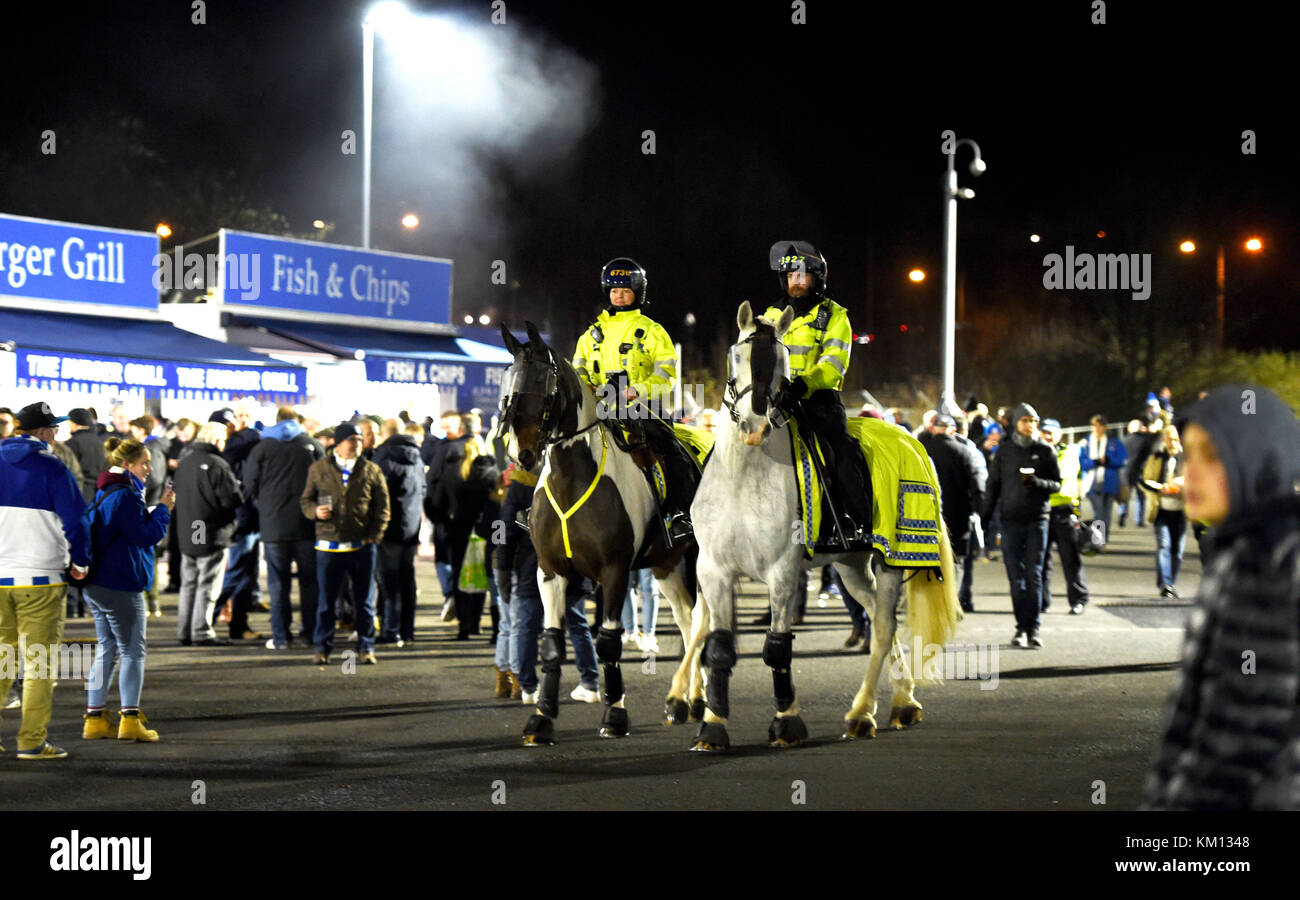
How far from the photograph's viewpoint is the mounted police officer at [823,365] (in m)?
8.99

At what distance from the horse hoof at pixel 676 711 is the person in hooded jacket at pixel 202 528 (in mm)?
5652

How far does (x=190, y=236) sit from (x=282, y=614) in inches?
1491

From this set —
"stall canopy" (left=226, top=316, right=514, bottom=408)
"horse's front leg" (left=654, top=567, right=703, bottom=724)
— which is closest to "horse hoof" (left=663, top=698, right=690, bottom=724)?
"horse's front leg" (left=654, top=567, right=703, bottom=724)

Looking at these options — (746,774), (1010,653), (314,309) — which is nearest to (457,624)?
(1010,653)

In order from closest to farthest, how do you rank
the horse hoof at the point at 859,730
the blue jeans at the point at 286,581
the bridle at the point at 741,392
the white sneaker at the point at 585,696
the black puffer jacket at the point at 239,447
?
the bridle at the point at 741,392
the horse hoof at the point at 859,730
the white sneaker at the point at 585,696
the blue jeans at the point at 286,581
the black puffer jacket at the point at 239,447

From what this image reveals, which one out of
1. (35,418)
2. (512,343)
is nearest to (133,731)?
(35,418)

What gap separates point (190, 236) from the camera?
1885 inches

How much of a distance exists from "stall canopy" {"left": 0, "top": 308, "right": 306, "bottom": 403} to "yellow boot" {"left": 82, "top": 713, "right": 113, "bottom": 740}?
972cm

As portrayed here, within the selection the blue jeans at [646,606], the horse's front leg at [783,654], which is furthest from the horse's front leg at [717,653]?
the blue jeans at [646,606]

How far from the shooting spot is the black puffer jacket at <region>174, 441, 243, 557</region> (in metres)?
13.3

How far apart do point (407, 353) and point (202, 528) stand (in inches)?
417

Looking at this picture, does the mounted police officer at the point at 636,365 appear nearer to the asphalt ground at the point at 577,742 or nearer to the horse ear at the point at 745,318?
the horse ear at the point at 745,318

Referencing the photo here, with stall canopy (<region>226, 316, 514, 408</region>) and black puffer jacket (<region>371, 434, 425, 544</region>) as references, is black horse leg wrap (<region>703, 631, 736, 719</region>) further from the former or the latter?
stall canopy (<region>226, 316, 514, 408</region>)

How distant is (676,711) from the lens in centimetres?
948
